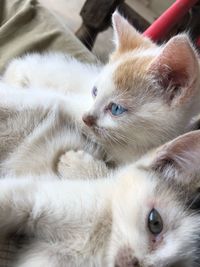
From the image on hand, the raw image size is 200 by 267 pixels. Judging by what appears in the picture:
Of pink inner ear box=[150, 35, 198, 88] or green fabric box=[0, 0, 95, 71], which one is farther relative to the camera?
green fabric box=[0, 0, 95, 71]

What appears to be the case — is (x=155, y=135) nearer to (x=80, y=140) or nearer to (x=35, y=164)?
(x=80, y=140)

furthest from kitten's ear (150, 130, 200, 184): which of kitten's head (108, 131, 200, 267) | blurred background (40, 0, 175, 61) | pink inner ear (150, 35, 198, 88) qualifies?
blurred background (40, 0, 175, 61)

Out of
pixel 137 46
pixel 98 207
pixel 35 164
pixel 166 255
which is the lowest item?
pixel 166 255

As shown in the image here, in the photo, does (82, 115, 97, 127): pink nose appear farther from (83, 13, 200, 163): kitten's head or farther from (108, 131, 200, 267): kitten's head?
(108, 131, 200, 267): kitten's head

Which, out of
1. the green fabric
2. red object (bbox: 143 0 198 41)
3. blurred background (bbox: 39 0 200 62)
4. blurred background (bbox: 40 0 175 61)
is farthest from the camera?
blurred background (bbox: 40 0 175 61)

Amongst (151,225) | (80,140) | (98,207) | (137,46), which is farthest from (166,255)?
(137,46)

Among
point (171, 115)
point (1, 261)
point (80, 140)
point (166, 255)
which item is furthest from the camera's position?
point (80, 140)
